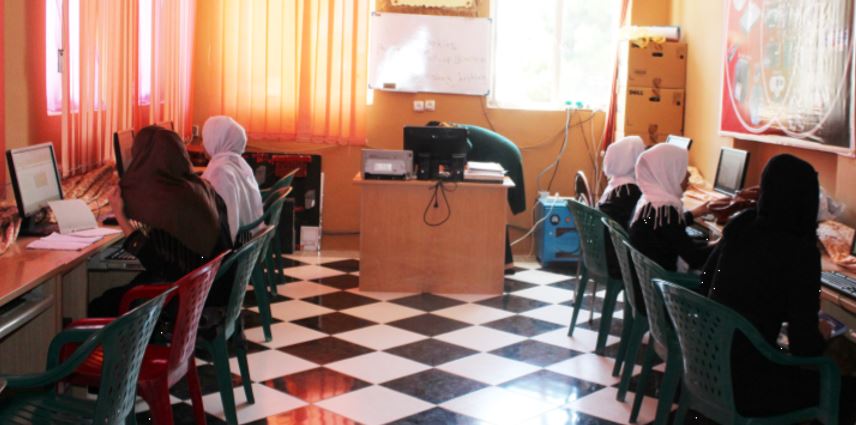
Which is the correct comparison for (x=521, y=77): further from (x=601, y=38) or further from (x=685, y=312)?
(x=685, y=312)

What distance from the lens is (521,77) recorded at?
297 inches

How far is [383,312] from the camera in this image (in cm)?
545

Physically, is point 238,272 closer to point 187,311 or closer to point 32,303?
point 187,311

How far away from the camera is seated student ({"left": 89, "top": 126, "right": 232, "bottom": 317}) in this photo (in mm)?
3520

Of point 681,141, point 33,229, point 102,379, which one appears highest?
point 681,141

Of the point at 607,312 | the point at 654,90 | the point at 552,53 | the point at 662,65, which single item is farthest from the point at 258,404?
the point at 552,53

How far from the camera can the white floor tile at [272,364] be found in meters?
4.28

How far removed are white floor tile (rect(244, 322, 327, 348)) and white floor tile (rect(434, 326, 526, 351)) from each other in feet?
2.25

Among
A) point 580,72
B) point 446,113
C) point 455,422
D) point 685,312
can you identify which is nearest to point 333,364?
point 455,422

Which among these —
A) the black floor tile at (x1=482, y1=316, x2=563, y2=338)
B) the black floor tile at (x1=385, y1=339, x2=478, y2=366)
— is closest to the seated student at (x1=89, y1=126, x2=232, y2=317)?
the black floor tile at (x1=385, y1=339, x2=478, y2=366)

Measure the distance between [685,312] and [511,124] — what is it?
483 centimetres

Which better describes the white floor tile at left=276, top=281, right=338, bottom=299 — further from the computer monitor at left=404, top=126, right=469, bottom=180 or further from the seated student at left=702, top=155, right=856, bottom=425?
the seated student at left=702, top=155, right=856, bottom=425

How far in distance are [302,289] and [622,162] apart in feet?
7.36

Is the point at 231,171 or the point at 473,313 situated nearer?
the point at 231,171
